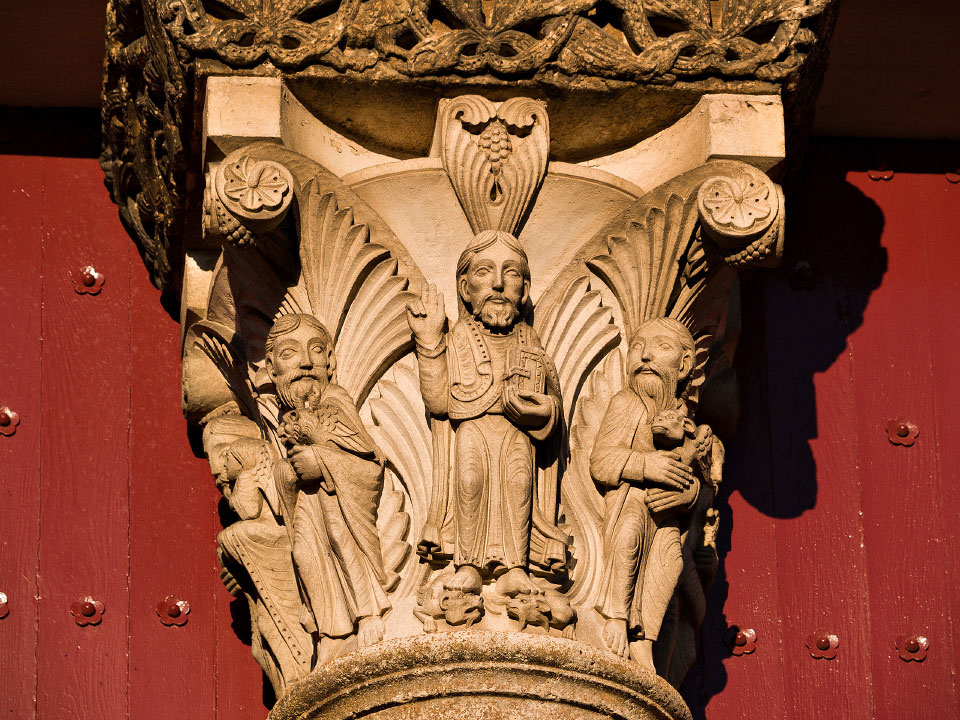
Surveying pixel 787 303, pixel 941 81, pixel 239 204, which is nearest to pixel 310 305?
pixel 239 204

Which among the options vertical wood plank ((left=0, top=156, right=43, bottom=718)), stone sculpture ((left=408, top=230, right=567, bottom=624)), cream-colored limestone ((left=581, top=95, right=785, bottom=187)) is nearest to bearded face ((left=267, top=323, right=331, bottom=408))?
stone sculpture ((left=408, top=230, right=567, bottom=624))

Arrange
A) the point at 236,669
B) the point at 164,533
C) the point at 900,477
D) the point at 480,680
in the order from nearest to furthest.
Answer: the point at 480,680, the point at 236,669, the point at 164,533, the point at 900,477

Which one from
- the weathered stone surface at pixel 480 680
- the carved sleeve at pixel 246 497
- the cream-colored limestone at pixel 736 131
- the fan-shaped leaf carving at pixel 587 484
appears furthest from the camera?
the carved sleeve at pixel 246 497

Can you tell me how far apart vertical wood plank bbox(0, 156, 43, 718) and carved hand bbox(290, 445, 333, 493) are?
1.13 m

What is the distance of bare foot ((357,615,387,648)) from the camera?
207 inches

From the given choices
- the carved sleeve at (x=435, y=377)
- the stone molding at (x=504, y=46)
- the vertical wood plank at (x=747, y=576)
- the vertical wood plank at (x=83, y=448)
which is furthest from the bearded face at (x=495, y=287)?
the vertical wood plank at (x=83, y=448)

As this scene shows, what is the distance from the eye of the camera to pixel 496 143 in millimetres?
5719

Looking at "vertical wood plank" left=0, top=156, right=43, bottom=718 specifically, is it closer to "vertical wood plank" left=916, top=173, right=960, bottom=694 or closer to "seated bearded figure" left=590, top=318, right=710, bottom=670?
"seated bearded figure" left=590, top=318, right=710, bottom=670

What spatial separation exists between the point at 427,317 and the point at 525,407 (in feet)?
1.10

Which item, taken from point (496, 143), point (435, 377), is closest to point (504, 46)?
point (496, 143)

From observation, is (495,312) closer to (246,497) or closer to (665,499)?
(665,499)

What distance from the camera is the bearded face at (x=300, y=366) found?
5.46 metres

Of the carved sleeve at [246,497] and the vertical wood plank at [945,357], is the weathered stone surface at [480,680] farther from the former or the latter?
the vertical wood plank at [945,357]

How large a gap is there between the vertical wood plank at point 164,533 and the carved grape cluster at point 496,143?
1244 millimetres
